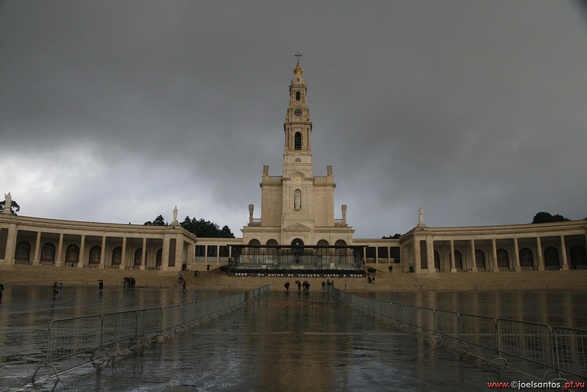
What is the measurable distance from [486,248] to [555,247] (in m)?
10.7

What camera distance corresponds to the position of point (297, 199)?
286 ft

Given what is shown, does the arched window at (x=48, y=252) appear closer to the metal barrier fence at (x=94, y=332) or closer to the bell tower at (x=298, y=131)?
the bell tower at (x=298, y=131)

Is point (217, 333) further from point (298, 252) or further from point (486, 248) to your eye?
point (486, 248)

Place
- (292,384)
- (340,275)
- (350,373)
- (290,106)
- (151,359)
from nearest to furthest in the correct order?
(292,384) < (350,373) < (151,359) < (340,275) < (290,106)

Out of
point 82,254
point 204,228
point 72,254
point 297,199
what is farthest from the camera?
point 204,228

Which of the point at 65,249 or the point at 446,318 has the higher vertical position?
the point at 65,249

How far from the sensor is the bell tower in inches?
3514

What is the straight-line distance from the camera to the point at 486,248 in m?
83.0

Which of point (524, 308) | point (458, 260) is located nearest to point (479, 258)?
point (458, 260)

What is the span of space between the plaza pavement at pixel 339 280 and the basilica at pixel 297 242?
6.12 m

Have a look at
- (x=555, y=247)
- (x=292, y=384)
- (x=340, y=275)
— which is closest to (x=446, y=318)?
(x=292, y=384)

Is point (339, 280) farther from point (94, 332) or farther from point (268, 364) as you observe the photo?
point (268, 364)

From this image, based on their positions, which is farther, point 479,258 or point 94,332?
point 479,258

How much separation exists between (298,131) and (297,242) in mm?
22585
